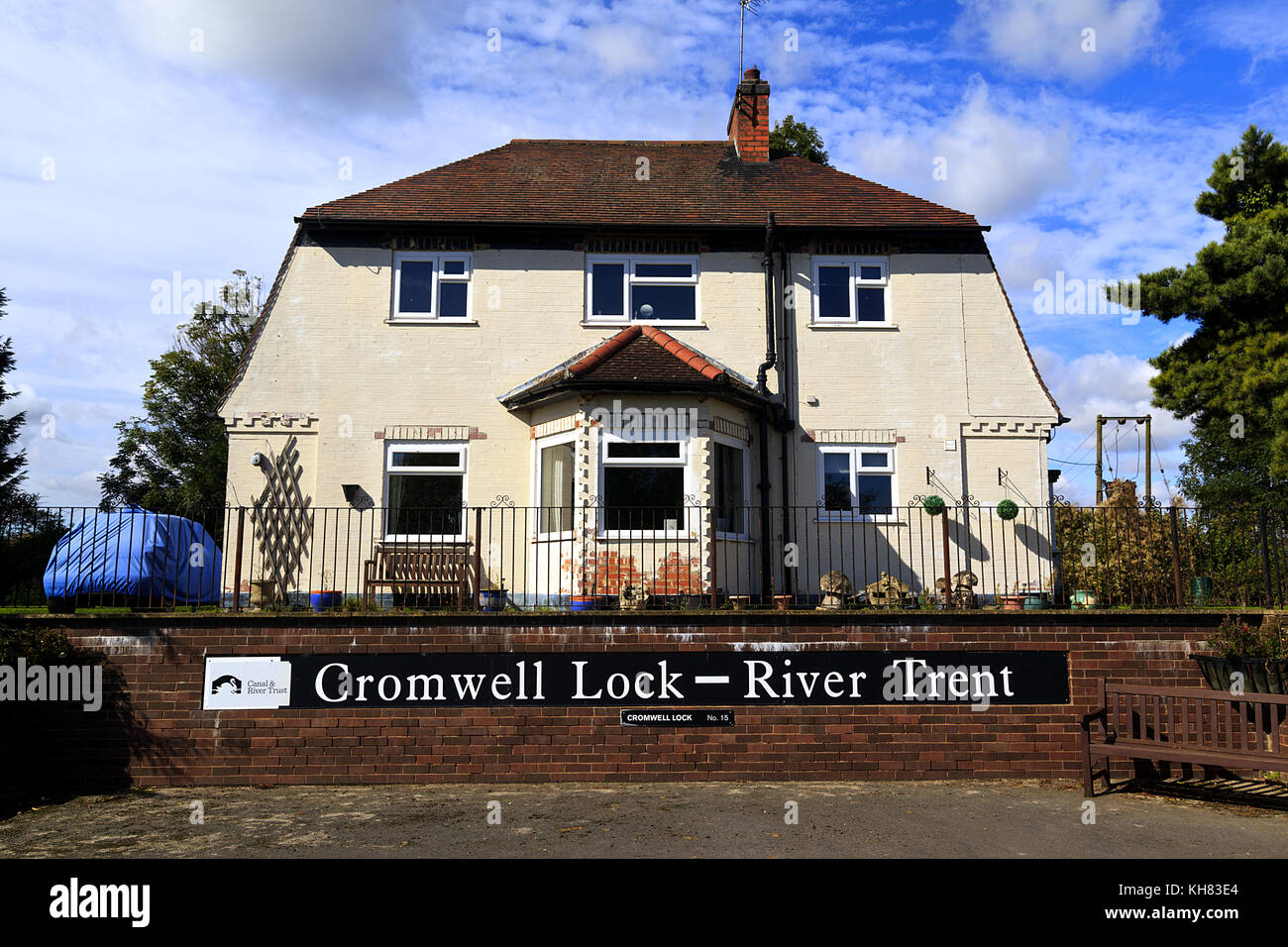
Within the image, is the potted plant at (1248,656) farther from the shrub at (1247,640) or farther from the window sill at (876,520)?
the window sill at (876,520)

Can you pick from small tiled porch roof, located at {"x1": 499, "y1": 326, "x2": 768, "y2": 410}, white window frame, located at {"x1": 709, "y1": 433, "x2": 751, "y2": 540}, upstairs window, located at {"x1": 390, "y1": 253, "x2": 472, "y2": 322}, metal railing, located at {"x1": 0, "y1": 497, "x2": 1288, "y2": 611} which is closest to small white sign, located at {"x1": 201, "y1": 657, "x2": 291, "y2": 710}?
metal railing, located at {"x1": 0, "y1": 497, "x2": 1288, "y2": 611}

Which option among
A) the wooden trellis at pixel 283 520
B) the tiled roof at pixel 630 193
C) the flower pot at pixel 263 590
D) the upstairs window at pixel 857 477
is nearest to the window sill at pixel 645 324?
the tiled roof at pixel 630 193

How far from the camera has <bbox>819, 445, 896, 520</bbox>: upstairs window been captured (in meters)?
12.8

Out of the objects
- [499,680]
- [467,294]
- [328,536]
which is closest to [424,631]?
[499,680]

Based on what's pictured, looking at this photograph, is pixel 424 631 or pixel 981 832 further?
pixel 424 631

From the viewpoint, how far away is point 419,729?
8.42 m

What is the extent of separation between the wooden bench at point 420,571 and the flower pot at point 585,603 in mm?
1475

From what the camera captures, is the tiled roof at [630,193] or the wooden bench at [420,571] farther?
the tiled roof at [630,193]

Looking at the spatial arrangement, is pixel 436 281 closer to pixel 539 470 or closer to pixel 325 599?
pixel 539 470

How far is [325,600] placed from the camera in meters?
10.8

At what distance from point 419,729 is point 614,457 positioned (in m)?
4.39

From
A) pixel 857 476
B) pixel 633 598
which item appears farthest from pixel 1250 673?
pixel 633 598

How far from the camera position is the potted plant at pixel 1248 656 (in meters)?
8.01
